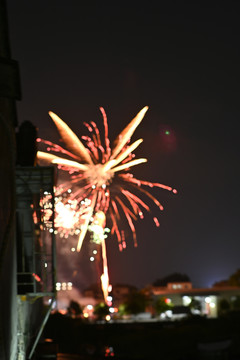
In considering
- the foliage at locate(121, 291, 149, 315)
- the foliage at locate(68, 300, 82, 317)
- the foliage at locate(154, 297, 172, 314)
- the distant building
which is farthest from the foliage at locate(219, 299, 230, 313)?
the foliage at locate(68, 300, 82, 317)

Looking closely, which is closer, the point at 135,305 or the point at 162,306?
the point at 135,305

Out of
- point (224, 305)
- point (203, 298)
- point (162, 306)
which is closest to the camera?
point (224, 305)

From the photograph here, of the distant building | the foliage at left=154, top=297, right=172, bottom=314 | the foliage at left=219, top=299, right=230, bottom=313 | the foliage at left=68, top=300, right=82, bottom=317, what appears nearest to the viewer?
the foliage at left=68, top=300, right=82, bottom=317

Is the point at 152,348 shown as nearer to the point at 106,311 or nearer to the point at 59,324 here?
the point at 59,324

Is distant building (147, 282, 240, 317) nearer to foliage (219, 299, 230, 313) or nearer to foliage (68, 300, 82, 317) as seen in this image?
foliage (219, 299, 230, 313)

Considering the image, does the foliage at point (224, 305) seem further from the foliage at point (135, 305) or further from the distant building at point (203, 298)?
the foliage at point (135, 305)

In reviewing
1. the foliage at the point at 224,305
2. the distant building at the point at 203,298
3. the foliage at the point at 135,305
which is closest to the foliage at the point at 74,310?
the foliage at the point at 135,305

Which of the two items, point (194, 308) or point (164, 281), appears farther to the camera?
point (164, 281)

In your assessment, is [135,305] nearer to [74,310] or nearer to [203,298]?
[74,310]

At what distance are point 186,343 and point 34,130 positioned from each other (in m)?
22.0

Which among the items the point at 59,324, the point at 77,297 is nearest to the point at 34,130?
the point at 59,324

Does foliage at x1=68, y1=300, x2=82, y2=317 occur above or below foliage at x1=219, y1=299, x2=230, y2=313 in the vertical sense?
above

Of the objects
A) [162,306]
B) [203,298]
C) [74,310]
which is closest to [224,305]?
[203,298]

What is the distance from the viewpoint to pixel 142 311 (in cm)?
7794
